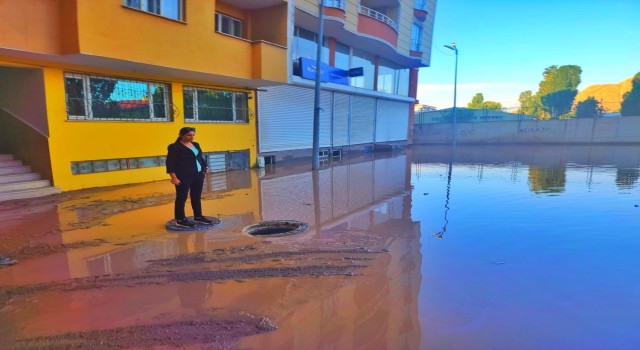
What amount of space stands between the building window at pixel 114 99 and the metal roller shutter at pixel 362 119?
13.6 meters

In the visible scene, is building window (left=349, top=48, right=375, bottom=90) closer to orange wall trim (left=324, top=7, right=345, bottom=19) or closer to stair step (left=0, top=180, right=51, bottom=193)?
orange wall trim (left=324, top=7, right=345, bottom=19)

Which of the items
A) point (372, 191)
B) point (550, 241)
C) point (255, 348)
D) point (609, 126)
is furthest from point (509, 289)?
point (609, 126)

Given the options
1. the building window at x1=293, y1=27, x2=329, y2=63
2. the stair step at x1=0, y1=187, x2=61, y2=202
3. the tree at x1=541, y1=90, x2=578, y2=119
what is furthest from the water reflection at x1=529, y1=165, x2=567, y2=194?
the tree at x1=541, y1=90, x2=578, y2=119

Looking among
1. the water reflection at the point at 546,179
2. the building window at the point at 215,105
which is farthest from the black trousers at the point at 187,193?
the water reflection at the point at 546,179

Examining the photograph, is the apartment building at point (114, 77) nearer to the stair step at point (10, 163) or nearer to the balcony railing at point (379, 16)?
the stair step at point (10, 163)

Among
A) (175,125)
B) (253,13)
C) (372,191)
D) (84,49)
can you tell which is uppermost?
(253,13)

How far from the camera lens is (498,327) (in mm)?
3131

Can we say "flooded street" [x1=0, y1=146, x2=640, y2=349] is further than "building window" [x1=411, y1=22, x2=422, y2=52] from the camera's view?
No

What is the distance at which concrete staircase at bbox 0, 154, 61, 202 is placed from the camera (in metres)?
8.24

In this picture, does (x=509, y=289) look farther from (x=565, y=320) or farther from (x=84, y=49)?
(x=84, y=49)

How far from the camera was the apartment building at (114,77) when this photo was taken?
8.16m

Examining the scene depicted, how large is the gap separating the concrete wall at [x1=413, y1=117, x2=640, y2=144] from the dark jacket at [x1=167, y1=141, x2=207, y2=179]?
35.4m

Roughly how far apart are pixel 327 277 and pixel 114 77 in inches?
383

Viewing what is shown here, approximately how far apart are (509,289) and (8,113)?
12.0 metres
